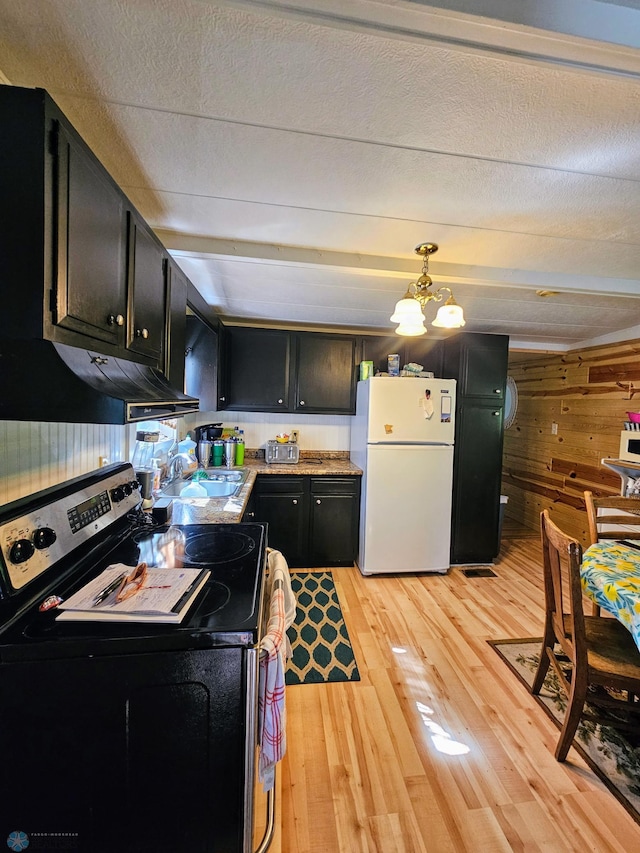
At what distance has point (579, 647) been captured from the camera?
1410 mm

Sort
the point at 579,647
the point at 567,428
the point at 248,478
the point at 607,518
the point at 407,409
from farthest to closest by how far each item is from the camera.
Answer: the point at 567,428 < the point at 407,409 < the point at 248,478 < the point at 607,518 < the point at 579,647

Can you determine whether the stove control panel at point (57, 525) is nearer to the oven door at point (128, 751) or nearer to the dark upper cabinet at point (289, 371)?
the oven door at point (128, 751)

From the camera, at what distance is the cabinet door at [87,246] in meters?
0.79

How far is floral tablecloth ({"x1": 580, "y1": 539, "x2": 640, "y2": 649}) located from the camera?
1333 mm

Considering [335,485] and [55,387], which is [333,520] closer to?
[335,485]

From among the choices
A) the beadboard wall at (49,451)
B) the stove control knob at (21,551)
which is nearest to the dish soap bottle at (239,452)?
the beadboard wall at (49,451)

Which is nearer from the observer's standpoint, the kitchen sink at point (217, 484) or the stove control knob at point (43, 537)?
the stove control knob at point (43, 537)

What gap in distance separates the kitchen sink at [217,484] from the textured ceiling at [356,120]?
1.46 metres

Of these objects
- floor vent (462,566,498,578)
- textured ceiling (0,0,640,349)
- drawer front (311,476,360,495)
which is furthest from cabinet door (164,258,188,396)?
floor vent (462,566,498,578)

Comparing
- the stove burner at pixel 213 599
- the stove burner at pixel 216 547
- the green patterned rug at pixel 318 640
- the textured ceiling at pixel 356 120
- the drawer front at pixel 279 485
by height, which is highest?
the textured ceiling at pixel 356 120

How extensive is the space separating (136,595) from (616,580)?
6.14 ft

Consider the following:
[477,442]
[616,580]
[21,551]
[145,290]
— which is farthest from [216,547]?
[477,442]

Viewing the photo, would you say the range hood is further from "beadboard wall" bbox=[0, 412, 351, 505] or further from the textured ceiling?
the textured ceiling

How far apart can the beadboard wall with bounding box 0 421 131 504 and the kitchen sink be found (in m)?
0.71
